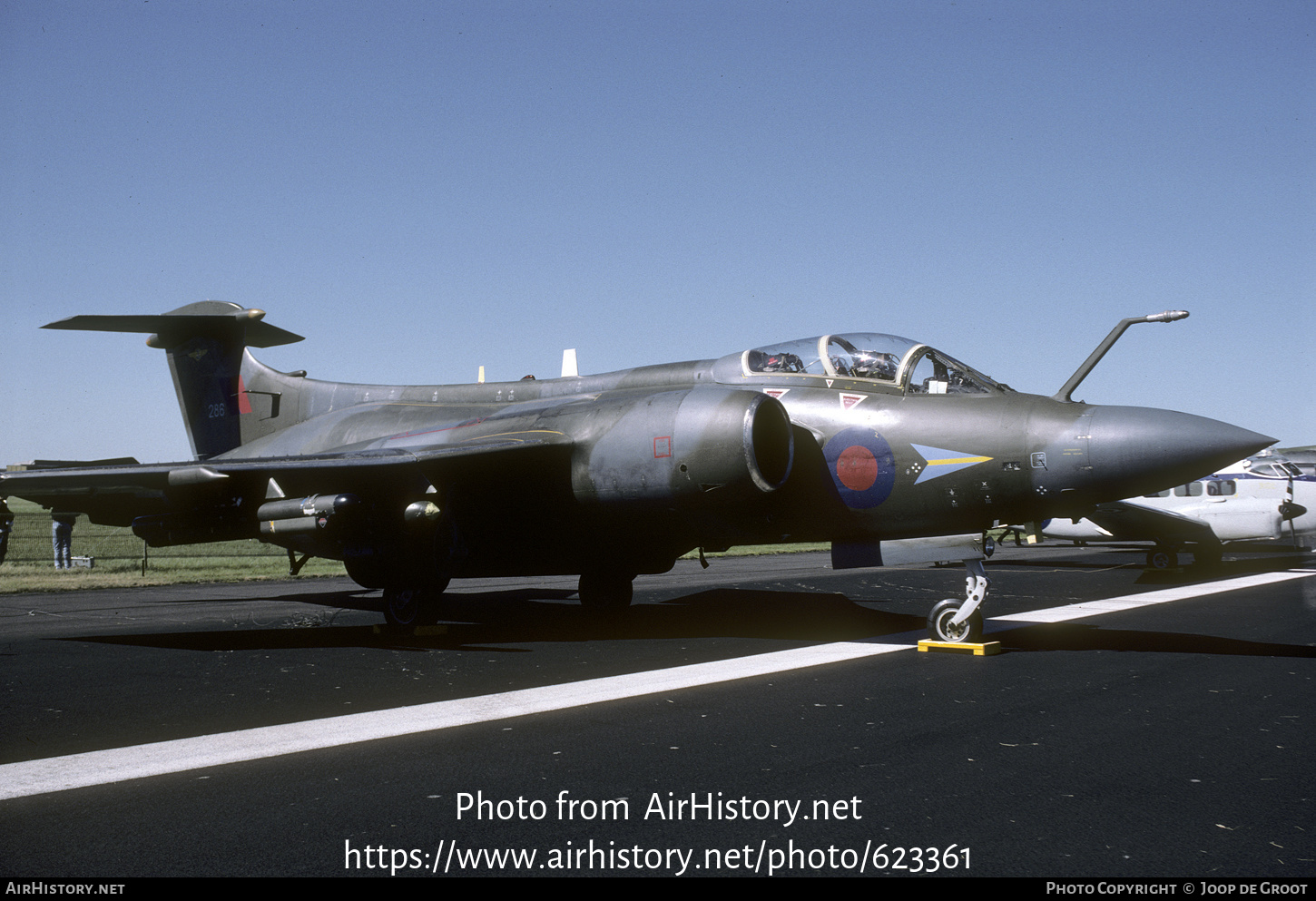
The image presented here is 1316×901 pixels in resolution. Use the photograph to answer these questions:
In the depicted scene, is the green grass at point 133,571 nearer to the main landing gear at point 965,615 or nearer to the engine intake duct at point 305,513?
the engine intake duct at point 305,513

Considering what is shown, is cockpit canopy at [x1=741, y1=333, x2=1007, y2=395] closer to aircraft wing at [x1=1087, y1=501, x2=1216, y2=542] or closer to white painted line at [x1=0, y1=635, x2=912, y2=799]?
white painted line at [x1=0, y1=635, x2=912, y2=799]

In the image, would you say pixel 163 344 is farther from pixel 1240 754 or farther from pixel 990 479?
pixel 1240 754

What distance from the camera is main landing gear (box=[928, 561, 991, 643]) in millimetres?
8516

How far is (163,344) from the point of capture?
14.8 m

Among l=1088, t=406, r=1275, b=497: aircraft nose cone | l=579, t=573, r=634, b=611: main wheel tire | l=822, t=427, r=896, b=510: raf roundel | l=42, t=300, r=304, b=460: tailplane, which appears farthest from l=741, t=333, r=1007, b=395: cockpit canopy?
l=42, t=300, r=304, b=460: tailplane

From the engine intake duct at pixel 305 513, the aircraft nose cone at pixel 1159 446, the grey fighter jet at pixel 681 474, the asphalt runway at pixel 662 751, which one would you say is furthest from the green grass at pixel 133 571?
the aircraft nose cone at pixel 1159 446

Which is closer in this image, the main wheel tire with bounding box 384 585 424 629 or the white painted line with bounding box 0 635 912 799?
the white painted line with bounding box 0 635 912 799

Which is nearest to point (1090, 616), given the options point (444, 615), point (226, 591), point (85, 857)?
point (444, 615)

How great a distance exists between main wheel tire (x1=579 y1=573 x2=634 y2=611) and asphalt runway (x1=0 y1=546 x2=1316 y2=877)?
1.48m

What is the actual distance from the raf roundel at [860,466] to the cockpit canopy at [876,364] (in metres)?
0.63

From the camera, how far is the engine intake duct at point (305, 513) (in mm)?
9742

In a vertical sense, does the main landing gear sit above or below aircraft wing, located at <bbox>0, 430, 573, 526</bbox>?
below

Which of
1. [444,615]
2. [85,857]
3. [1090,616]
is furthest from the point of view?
[444,615]

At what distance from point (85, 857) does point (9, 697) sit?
4248mm
